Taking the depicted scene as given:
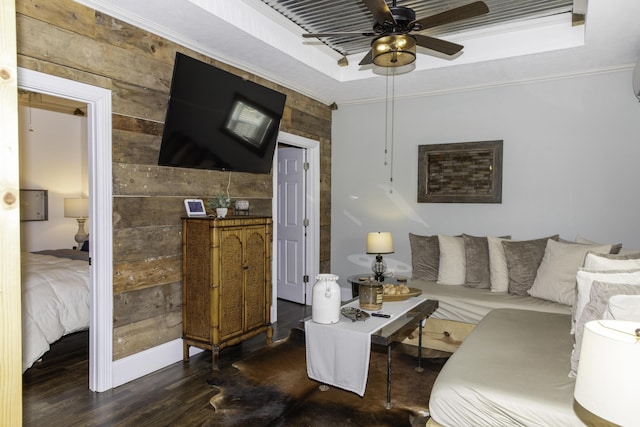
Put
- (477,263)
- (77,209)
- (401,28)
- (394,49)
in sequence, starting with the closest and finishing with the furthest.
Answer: (401,28), (394,49), (477,263), (77,209)

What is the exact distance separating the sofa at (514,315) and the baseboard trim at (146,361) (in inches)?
85.6

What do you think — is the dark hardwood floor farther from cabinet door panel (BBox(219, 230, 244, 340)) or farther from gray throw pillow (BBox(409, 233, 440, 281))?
gray throw pillow (BBox(409, 233, 440, 281))

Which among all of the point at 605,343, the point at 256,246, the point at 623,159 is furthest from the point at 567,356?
the point at 623,159

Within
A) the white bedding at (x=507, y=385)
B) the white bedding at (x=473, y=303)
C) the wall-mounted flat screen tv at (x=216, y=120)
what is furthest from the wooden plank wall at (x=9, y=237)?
the white bedding at (x=473, y=303)

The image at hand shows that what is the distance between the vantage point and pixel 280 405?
275 cm

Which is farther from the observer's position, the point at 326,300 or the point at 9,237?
the point at 326,300

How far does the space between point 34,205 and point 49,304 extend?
11.0 feet

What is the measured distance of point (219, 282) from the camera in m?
3.32

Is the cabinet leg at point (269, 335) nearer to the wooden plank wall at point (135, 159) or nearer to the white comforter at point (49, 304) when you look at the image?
the wooden plank wall at point (135, 159)

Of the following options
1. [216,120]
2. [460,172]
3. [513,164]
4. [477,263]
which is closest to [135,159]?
[216,120]

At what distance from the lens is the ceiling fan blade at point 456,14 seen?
2.48 meters

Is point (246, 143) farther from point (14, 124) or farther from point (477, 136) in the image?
point (14, 124)

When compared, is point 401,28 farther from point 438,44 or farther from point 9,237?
point 9,237

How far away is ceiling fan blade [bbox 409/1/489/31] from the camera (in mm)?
2482
